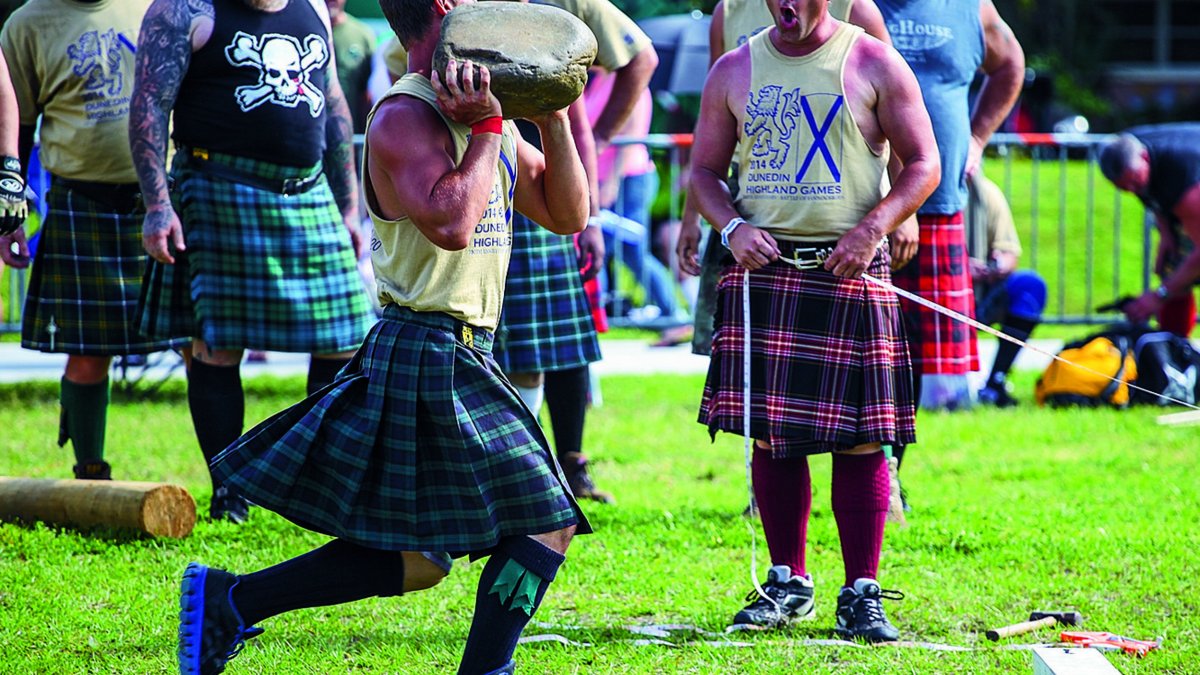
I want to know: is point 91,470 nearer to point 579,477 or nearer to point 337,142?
point 337,142

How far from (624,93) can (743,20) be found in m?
0.72

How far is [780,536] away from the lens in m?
3.68

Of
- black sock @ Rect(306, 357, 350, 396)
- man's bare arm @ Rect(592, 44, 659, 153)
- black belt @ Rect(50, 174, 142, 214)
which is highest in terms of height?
man's bare arm @ Rect(592, 44, 659, 153)

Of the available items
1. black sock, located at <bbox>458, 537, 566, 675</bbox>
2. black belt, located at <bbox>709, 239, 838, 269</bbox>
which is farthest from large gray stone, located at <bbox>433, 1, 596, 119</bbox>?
black belt, located at <bbox>709, 239, 838, 269</bbox>

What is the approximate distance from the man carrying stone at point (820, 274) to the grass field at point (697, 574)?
10.7 inches

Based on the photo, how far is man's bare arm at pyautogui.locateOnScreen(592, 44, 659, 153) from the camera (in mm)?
5098

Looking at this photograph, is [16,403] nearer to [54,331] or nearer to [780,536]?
[54,331]

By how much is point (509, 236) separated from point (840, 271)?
92cm

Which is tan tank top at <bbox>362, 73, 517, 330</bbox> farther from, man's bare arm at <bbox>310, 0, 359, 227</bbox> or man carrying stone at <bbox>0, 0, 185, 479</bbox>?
man carrying stone at <bbox>0, 0, 185, 479</bbox>

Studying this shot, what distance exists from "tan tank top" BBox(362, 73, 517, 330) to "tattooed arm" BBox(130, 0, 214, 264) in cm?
163

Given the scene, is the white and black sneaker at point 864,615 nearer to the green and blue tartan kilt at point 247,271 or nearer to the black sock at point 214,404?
the green and blue tartan kilt at point 247,271

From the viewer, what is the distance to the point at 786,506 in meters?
3.67

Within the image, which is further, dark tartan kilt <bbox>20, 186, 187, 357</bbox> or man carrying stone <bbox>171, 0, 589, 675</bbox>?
dark tartan kilt <bbox>20, 186, 187, 357</bbox>

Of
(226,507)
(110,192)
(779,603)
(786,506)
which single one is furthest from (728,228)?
(110,192)
